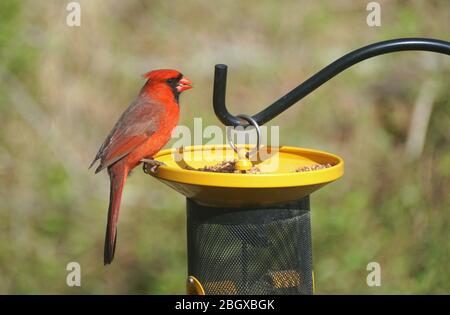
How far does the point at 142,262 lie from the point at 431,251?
209 centimetres

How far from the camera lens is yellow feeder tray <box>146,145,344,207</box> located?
2836 millimetres

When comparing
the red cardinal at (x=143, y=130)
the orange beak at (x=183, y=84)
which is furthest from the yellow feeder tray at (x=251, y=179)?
the orange beak at (x=183, y=84)

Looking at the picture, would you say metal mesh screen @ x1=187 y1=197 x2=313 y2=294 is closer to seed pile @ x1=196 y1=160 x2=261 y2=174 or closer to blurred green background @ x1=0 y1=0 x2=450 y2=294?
seed pile @ x1=196 y1=160 x2=261 y2=174

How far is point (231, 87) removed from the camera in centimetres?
677

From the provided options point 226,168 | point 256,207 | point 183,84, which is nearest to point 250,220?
point 256,207

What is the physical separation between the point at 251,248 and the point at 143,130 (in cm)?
117

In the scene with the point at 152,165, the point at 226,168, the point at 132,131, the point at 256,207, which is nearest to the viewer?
the point at 256,207

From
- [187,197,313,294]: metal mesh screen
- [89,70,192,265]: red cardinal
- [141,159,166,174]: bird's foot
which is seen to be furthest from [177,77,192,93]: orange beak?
[187,197,313,294]: metal mesh screen

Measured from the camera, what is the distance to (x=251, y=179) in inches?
111

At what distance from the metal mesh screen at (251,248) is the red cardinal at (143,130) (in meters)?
0.74

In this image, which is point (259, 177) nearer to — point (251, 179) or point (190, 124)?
point (251, 179)

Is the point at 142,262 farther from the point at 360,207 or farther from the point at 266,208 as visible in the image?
the point at 266,208

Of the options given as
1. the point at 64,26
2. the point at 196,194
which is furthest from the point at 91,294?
the point at 196,194

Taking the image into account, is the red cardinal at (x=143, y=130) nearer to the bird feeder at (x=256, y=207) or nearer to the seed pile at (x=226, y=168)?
the bird feeder at (x=256, y=207)
